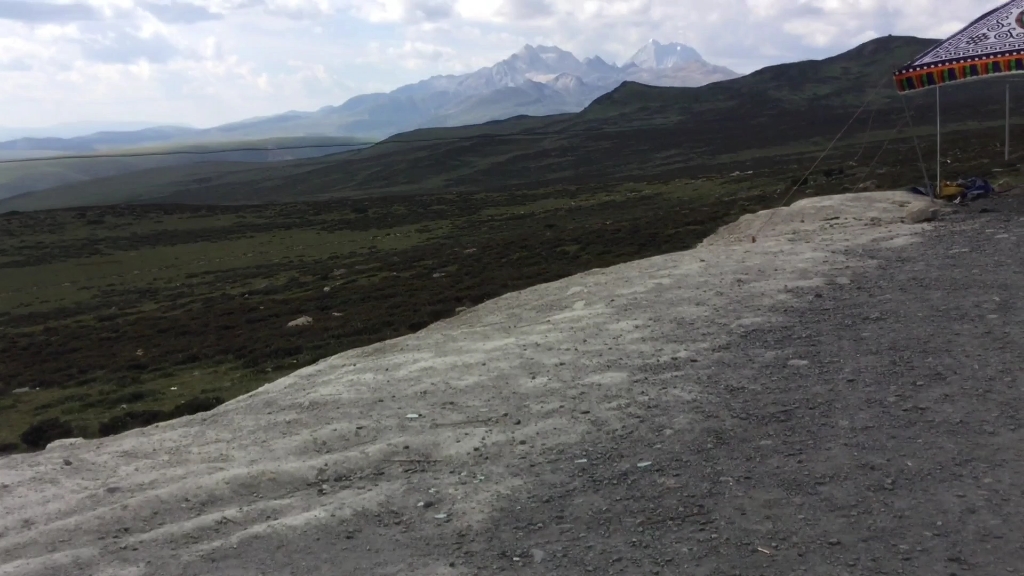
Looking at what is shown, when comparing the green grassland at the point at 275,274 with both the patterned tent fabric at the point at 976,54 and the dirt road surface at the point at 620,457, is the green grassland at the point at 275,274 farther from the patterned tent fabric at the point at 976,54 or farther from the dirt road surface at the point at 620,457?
the patterned tent fabric at the point at 976,54

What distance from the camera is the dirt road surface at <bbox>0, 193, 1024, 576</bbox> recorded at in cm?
634

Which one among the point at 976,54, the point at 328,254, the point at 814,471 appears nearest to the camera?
the point at 814,471

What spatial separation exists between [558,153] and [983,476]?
14366cm

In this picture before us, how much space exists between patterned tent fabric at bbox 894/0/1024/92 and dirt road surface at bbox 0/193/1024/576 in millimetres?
7410

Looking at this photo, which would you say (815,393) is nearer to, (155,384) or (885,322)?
(885,322)

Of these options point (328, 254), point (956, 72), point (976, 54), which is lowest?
point (328, 254)

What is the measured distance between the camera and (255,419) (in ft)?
37.1

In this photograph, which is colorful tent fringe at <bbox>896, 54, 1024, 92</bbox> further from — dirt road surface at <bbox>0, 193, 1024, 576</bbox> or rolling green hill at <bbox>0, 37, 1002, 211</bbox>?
rolling green hill at <bbox>0, 37, 1002, 211</bbox>

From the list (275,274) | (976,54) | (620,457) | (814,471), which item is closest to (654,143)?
(275,274)

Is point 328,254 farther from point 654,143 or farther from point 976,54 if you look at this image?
point 654,143

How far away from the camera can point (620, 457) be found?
26.2 ft

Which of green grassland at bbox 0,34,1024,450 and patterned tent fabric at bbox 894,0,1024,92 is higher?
patterned tent fabric at bbox 894,0,1024,92

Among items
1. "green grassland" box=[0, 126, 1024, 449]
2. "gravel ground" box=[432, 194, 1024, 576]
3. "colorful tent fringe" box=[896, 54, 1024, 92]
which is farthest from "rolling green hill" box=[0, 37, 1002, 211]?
"gravel ground" box=[432, 194, 1024, 576]

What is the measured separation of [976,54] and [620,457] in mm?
17210
